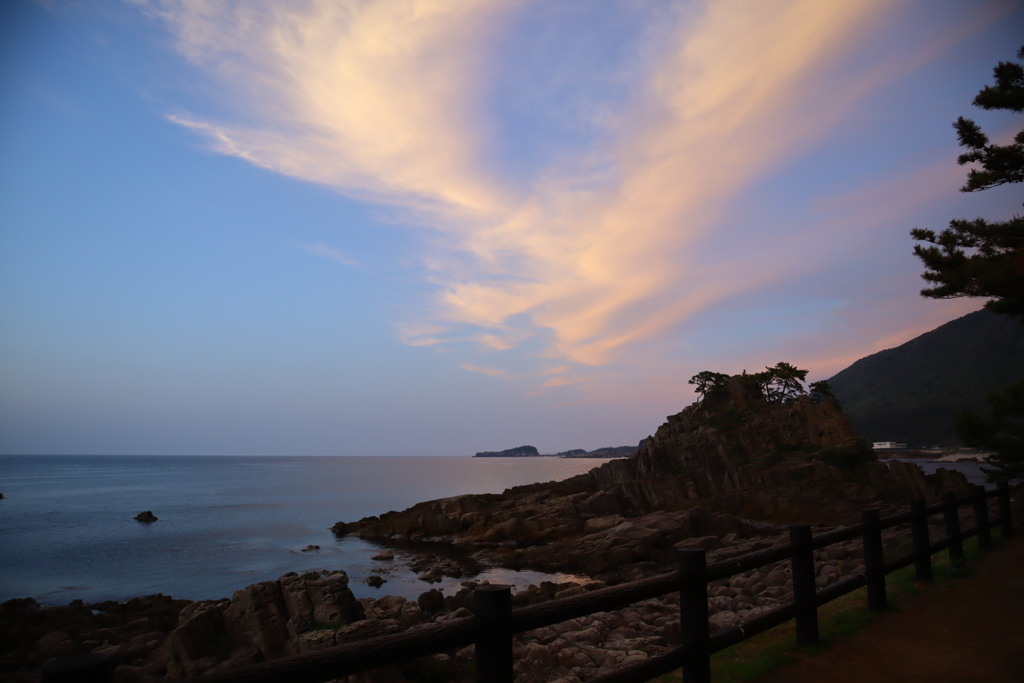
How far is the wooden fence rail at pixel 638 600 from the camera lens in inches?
122

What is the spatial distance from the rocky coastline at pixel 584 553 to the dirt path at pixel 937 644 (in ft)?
13.0

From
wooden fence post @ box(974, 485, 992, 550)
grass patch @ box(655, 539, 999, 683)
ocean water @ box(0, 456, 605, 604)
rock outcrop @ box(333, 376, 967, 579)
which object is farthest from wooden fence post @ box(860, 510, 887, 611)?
ocean water @ box(0, 456, 605, 604)

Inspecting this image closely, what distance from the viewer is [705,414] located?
59.8 m

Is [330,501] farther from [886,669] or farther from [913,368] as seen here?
[913,368]

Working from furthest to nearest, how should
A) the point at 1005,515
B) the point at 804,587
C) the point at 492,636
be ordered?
the point at 1005,515
the point at 804,587
the point at 492,636

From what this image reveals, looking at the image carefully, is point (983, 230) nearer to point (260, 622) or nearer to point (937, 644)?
point (937, 644)

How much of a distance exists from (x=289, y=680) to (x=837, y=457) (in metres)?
43.6

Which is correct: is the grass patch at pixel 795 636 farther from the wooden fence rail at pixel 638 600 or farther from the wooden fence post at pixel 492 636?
the wooden fence post at pixel 492 636

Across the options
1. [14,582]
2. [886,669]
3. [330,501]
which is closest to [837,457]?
[886,669]

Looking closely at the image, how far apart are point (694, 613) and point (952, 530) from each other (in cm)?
827

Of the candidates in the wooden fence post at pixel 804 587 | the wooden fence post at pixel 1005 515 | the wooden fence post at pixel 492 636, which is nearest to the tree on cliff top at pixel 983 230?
the wooden fence post at pixel 1005 515

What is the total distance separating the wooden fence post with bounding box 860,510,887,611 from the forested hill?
159078 millimetres

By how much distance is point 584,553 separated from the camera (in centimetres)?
2861

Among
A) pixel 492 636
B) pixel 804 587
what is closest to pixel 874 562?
pixel 804 587
